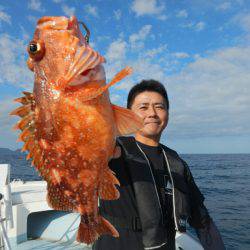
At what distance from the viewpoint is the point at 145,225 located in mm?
3070

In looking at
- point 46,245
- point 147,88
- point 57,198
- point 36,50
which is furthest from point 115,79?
point 46,245

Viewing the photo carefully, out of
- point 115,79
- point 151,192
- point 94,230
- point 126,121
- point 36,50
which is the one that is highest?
point 36,50

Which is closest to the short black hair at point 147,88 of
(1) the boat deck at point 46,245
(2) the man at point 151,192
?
(2) the man at point 151,192

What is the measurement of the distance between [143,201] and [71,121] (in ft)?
4.85

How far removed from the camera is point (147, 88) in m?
3.54

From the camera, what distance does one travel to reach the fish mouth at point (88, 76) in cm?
204

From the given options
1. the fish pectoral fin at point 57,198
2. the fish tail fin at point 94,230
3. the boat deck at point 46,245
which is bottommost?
the boat deck at point 46,245

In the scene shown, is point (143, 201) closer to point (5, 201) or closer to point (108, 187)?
point (108, 187)

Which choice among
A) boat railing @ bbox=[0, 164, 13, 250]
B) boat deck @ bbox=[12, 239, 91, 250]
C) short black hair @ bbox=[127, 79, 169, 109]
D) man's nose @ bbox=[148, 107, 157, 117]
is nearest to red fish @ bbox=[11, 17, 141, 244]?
man's nose @ bbox=[148, 107, 157, 117]

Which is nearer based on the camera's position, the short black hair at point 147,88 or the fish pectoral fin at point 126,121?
the fish pectoral fin at point 126,121

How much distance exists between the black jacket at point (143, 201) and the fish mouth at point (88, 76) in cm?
140

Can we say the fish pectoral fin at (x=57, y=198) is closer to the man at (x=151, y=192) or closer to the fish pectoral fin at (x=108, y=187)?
the fish pectoral fin at (x=108, y=187)

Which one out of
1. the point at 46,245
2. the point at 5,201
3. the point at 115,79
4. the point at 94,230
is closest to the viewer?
the point at 115,79

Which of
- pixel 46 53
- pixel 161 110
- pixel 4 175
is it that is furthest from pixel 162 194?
pixel 4 175
